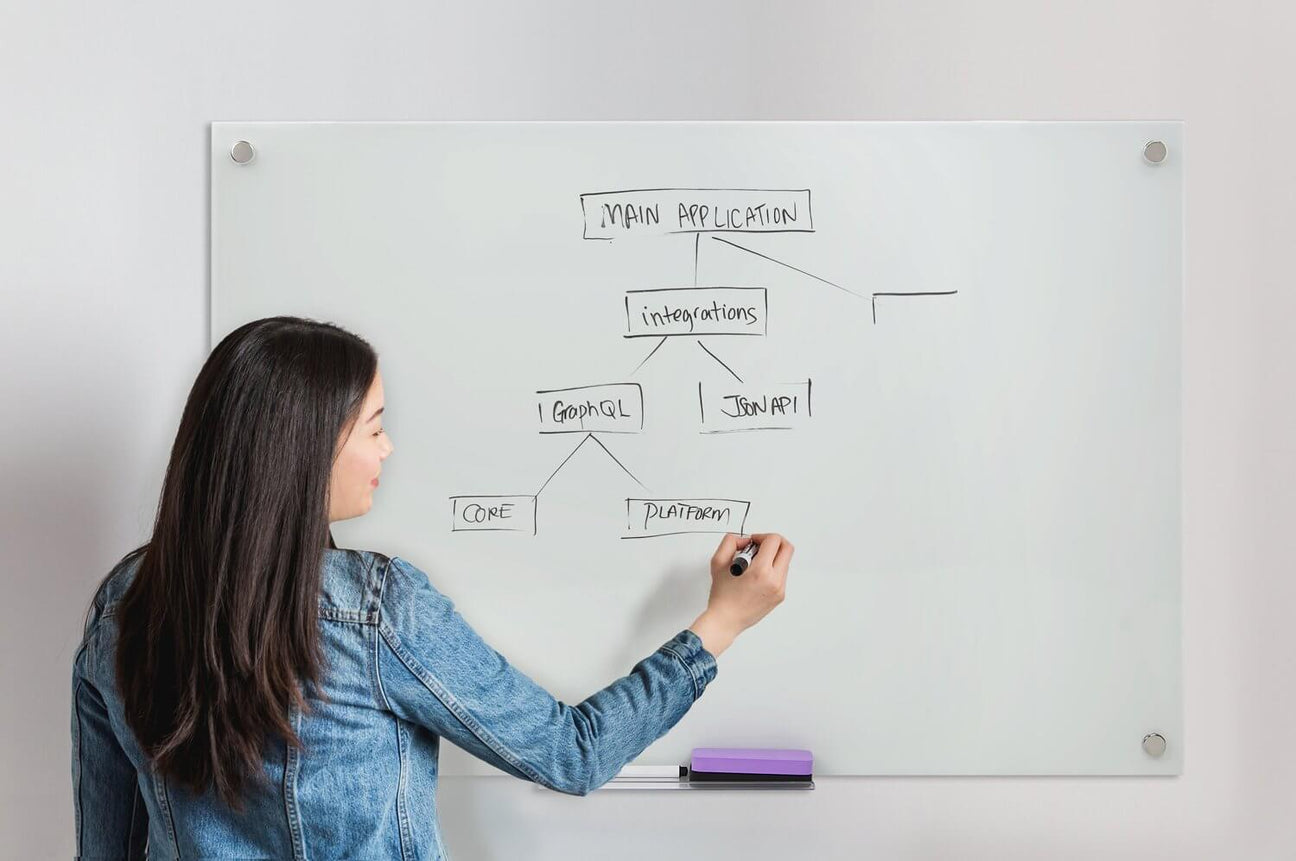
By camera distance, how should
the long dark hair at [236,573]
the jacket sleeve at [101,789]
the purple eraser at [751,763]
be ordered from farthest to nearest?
the purple eraser at [751,763], the jacket sleeve at [101,789], the long dark hair at [236,573]

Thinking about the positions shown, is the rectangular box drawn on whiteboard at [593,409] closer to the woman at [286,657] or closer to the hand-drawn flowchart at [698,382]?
the hand-drawn flowchart at [698,382]

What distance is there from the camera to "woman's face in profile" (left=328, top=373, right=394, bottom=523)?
36.5 inches

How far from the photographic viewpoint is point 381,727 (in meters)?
0.88

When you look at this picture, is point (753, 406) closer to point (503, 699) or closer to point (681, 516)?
point (681, 516)

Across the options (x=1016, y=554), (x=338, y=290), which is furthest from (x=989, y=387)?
(x=338, y=290)

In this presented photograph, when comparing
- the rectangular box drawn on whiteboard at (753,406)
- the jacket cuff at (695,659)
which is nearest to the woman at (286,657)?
the jacket cuff at (695,659)

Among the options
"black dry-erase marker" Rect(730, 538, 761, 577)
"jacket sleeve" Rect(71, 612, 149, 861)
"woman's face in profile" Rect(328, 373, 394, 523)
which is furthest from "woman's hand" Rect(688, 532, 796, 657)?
"jacket sleeve" Rect(71, 612, 149, 861)

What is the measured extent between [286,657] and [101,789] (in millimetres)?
342

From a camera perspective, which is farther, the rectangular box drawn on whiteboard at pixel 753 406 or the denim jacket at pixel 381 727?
the rectangular box drawn on whiteboard at pixel 753 406

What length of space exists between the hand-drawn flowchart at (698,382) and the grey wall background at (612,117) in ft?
0.49

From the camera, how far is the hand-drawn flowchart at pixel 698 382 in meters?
1.35

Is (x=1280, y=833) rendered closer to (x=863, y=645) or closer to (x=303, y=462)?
(x=863, y=645)

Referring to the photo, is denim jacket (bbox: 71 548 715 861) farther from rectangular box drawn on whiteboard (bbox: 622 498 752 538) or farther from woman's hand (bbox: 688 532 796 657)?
rectangular box drawn on whiteboard (bbox: 622 498 752 538)

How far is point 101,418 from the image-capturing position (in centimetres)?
139
